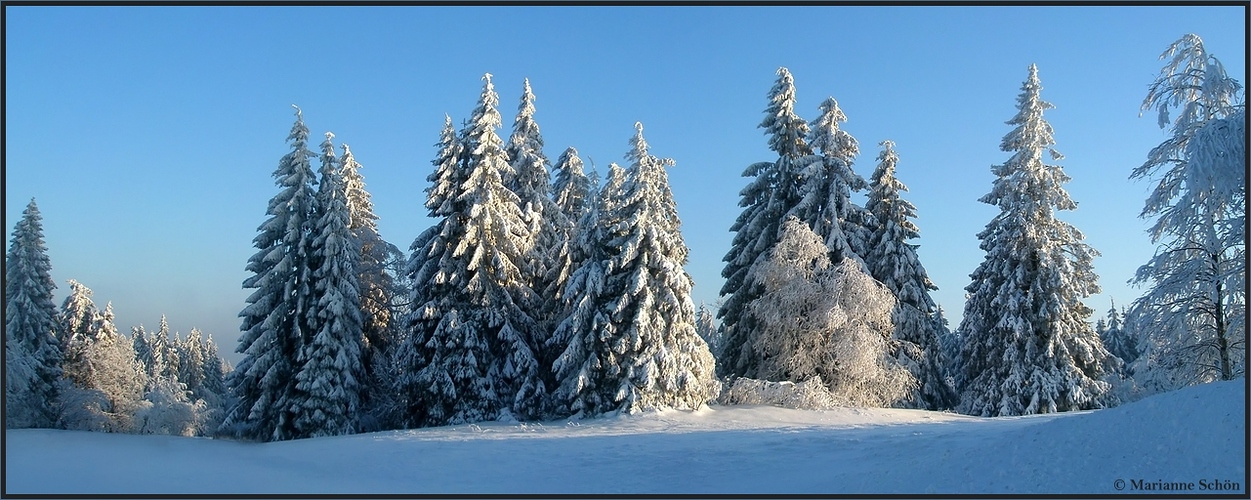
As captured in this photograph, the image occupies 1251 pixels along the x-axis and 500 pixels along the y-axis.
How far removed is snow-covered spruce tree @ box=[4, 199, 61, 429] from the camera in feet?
101

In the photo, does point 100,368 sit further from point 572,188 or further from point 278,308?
point 572,188

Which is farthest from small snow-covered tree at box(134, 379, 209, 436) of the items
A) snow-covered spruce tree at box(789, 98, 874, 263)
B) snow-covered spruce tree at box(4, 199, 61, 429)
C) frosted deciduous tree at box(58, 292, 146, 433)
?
snow-covered spruce tree at box(789, 98, 874, 263)

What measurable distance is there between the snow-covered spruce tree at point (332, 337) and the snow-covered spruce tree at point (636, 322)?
750 cm

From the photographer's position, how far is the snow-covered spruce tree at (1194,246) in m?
15.8

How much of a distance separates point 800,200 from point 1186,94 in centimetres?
1325

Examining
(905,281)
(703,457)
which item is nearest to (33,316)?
(703,457)

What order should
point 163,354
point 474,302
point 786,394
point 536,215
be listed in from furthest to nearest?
1. point 163,354
2. point 536,215
3. point 474,302
4. point 786,394

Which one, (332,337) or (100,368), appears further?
(100,368)

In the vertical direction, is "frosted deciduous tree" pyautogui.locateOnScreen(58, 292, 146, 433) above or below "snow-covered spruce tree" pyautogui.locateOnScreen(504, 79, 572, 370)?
below

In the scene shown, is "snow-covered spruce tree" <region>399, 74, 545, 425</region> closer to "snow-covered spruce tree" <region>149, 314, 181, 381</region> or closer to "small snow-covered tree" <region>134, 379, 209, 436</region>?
"small snow-covered tree" <region>134, 379, 209, 436</region>

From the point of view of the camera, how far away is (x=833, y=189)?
94.2ft

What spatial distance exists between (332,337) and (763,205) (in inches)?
662

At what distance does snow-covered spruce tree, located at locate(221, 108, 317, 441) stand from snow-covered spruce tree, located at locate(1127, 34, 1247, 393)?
25359mm

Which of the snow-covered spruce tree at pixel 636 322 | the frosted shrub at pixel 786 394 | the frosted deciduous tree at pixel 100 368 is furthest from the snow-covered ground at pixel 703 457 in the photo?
the frosted deciduous tree at pixel 100 368
